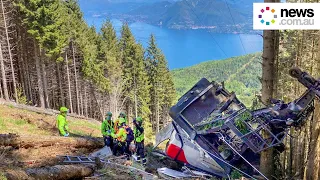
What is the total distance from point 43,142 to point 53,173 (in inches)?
131

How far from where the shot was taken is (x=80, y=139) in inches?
422

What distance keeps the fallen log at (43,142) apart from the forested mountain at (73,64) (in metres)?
21.4

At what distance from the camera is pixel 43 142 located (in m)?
9.82

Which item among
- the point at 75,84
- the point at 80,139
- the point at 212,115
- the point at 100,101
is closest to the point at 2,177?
the point at 80,139

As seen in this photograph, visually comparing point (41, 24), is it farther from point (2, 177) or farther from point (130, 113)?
point (2, 177)

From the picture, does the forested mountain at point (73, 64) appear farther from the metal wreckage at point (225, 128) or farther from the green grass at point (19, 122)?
the metal wreckage at point (225, 128)

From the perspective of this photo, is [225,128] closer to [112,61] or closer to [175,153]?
[175,153]

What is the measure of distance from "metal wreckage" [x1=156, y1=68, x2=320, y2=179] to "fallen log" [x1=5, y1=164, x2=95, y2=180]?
2680 mm

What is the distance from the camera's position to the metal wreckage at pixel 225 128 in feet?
25.6

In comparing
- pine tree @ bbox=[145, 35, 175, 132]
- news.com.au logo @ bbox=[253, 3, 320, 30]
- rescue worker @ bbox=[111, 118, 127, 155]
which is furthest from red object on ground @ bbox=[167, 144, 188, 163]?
pine tree @ bbox=[145, 35, 175, 132]

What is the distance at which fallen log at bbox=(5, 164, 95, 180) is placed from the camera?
19.7 ft

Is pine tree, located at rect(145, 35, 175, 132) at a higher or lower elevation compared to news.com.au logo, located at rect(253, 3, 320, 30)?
lower

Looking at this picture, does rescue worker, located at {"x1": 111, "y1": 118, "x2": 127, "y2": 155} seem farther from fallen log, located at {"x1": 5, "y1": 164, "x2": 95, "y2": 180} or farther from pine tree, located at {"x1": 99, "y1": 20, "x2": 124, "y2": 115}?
pine tree, located at {"x1": 99, "y1": 20, "x2": 124, "y2": 115}

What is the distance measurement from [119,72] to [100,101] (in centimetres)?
620
